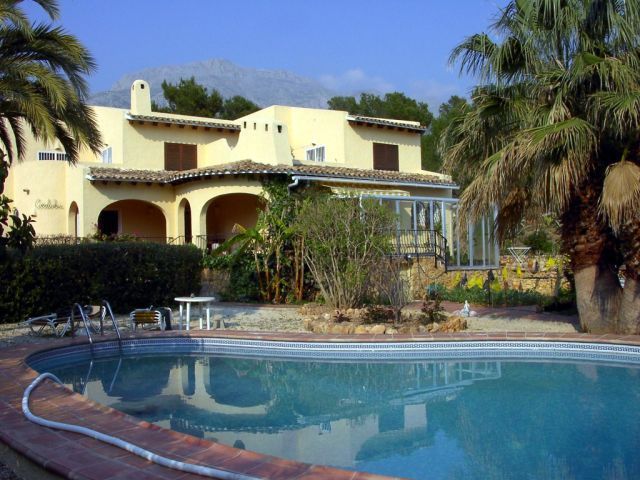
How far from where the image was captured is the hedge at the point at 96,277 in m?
16.5

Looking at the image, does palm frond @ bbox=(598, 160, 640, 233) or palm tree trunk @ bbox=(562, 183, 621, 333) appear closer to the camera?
palm frond @ bbox=(598, 160, 640, 233)

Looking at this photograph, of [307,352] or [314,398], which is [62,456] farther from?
[307,352]

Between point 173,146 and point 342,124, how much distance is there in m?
8.34

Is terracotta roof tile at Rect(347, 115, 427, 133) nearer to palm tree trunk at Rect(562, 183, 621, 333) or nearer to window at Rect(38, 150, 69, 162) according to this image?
window at Rect(38, 150, 69, 162)

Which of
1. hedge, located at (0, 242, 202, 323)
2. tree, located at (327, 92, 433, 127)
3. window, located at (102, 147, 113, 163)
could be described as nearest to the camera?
hedge, located at (0, 242, 202, 323)

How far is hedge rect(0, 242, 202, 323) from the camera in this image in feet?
54.2

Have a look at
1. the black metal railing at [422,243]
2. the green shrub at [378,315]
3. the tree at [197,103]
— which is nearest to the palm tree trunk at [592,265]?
the green shrub at [378,315]

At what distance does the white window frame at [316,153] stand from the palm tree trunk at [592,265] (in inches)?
764

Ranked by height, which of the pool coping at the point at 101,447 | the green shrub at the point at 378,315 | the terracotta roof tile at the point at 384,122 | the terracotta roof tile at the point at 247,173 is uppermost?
the terracotta roof tile at the point at 384,122

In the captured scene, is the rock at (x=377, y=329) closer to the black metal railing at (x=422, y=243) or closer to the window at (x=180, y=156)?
the black metal railing at (x=422, y=243)

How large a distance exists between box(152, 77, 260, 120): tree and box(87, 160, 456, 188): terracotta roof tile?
709 inches

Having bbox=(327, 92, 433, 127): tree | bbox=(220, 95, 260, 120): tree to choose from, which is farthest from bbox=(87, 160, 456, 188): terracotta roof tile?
bbox=(327, 92, 433, 127): tree

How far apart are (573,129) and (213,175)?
16.4 meters

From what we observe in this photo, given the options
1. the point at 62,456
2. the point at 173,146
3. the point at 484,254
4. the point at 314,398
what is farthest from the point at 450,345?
the point at 173,146
